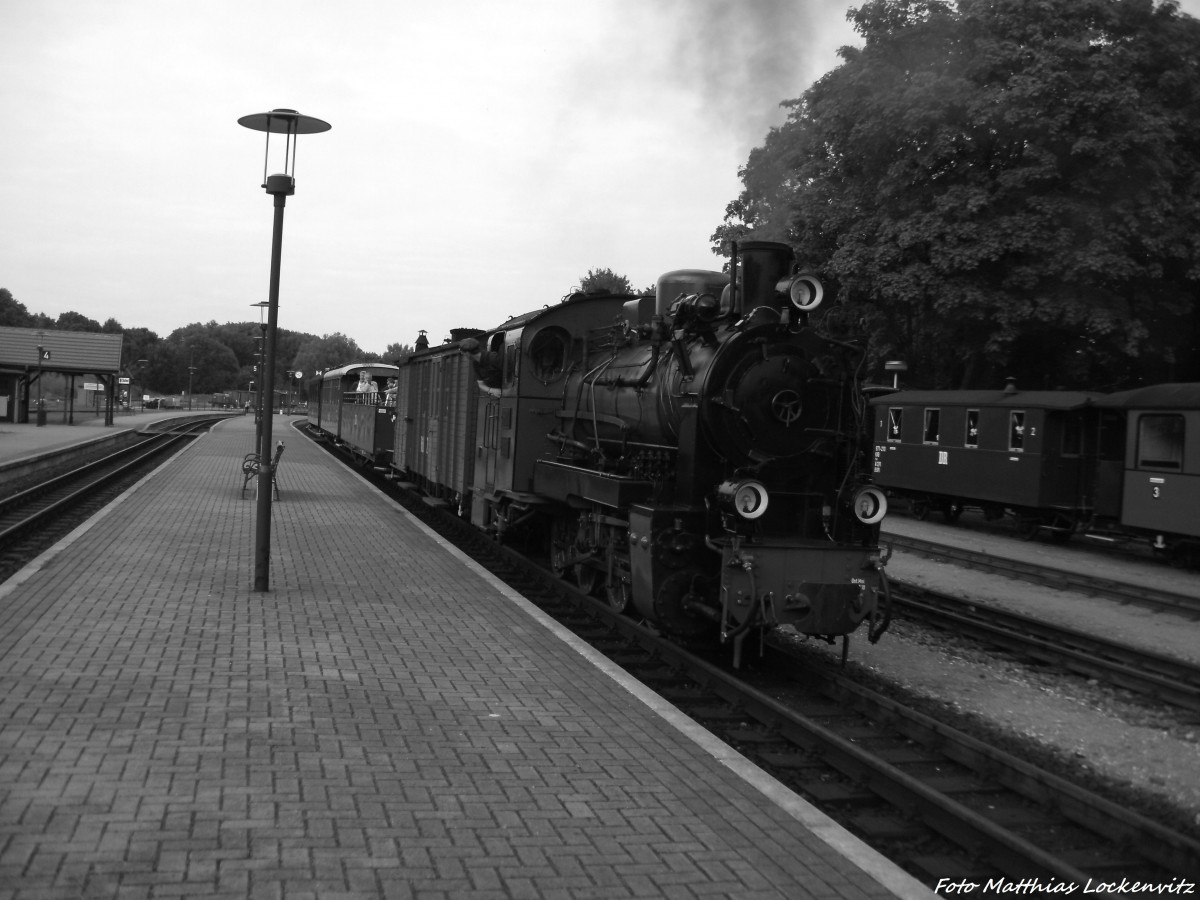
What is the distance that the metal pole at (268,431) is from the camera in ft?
32.8

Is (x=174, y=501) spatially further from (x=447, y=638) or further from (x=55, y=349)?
(x=55, y=349)

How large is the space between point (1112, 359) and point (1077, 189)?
3739 mm

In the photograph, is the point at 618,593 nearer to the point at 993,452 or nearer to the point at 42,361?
the point at 993,452

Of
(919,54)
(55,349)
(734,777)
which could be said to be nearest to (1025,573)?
(734,777)

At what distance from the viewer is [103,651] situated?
738cm

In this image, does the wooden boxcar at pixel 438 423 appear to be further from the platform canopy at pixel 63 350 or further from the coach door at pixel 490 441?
the platform canopy at pixel 63 350

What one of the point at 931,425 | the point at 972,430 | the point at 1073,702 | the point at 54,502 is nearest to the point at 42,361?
the point at 54,502

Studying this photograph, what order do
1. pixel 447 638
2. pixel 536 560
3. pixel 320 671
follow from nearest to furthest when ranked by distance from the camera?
pixel 320 671 → pixel 447 638 → pixel 536 560

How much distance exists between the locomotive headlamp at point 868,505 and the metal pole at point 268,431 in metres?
5.23

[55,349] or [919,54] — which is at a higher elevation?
[919,54]

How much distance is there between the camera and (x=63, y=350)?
4988 centimetres

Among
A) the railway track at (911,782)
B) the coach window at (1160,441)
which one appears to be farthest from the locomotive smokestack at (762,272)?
the coach window at (1160,441)

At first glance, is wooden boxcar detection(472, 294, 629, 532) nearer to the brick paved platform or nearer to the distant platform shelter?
→ the brick paved platform

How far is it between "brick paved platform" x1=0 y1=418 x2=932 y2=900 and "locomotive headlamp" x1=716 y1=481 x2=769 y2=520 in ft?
4.87
